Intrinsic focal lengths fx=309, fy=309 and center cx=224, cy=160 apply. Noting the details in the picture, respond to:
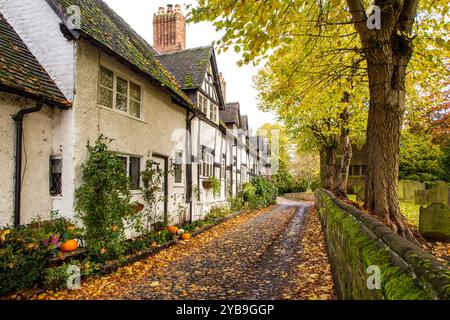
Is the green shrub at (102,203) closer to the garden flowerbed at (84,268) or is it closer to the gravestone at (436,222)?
the garden flowerbed at (84,268)

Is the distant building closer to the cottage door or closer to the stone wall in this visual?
the cottage door

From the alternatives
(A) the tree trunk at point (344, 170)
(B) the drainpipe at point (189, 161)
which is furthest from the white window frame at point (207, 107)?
(A) the tree trunk at point (344, 170)

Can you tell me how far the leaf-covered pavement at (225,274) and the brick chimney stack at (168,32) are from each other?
14.9 meters

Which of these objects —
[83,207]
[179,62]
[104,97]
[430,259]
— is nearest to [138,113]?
[104,97]

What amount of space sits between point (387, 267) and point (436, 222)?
25.3ft

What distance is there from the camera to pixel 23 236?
6.02 m

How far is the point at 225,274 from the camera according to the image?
6.98 meters

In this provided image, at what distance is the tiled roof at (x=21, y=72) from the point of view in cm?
672

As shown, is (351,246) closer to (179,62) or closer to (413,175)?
(179,62)

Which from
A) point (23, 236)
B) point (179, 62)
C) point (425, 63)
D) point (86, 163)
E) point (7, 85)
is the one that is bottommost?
point (23, 236)

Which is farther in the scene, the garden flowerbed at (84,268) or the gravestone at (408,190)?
the gravestone at (408,190)

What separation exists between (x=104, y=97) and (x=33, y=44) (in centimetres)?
224

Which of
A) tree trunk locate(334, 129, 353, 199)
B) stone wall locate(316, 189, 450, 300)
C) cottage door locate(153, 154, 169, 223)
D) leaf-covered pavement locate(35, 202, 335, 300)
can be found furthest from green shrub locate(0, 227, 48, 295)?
tree trunk locate(334, 129, 353, 199)
